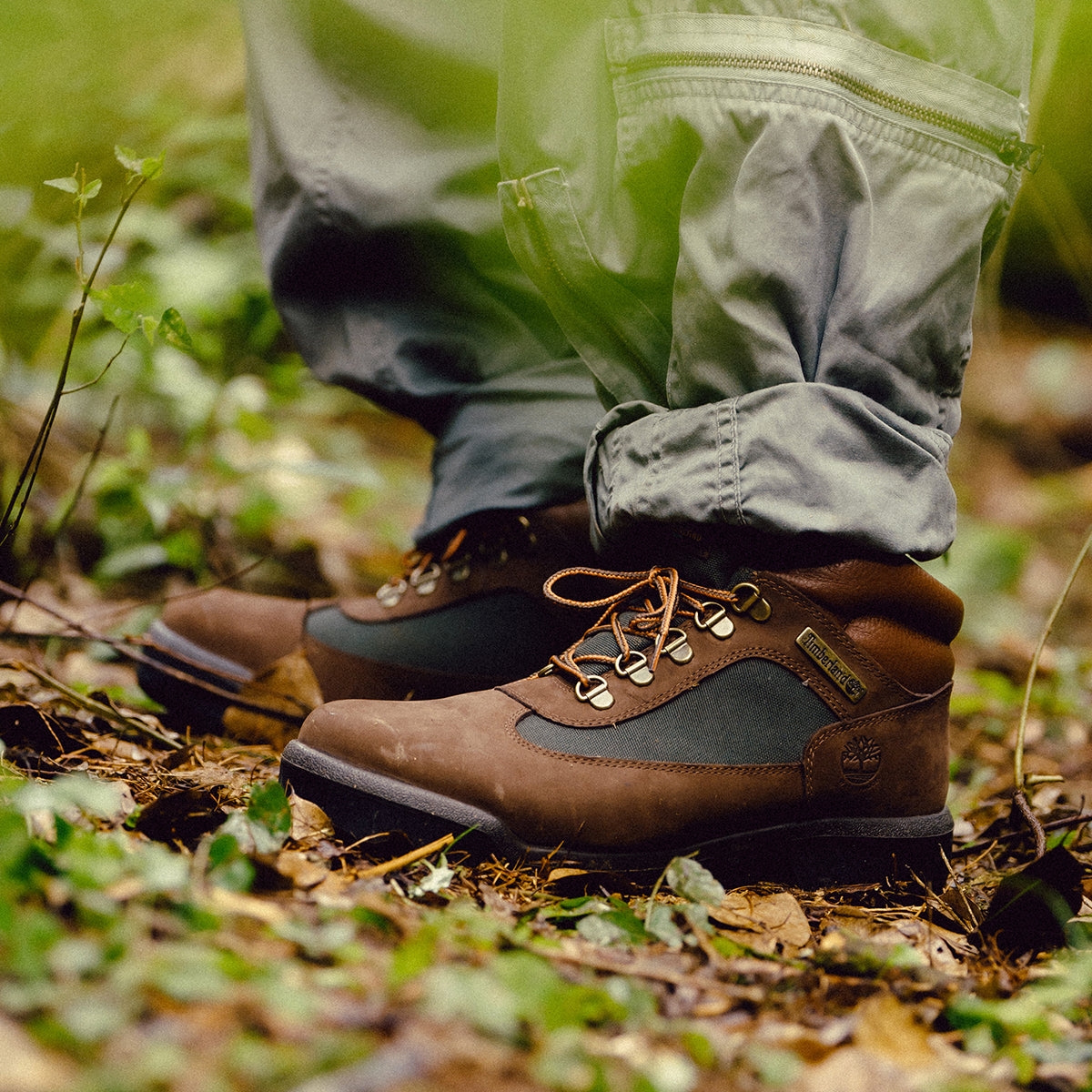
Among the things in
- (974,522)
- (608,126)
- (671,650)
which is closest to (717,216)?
(608,126)

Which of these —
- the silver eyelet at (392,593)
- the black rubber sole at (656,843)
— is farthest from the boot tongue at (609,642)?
the silver eyelet at (392,593)

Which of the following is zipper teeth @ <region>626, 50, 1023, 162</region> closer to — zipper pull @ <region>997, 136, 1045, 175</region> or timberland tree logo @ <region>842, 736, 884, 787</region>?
zipper pull @ <region>997, 136, 1045, 175</region>

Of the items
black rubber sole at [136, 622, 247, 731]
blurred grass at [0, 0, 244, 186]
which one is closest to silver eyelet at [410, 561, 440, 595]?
black rubber sole at [136, 622, 247, 731]

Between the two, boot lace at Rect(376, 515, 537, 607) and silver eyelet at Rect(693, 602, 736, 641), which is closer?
silver eyelet at Rect(693, 602, 736, 641)

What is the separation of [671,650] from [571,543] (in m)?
0.42

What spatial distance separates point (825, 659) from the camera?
3.91 feet

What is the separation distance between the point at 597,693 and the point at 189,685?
0.81 metres

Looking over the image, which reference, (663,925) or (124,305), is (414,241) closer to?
(124,305)

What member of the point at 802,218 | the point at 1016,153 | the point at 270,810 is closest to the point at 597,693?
the point at 270,810

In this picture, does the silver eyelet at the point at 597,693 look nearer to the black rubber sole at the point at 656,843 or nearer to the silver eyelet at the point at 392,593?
the black rubber sole at the point at 656,843

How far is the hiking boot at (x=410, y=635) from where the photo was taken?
158 cm

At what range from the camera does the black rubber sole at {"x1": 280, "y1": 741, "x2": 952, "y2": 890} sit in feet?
3.67

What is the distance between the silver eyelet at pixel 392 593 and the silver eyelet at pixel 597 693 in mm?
565

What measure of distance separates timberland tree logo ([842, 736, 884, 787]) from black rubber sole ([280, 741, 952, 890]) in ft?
0.20
